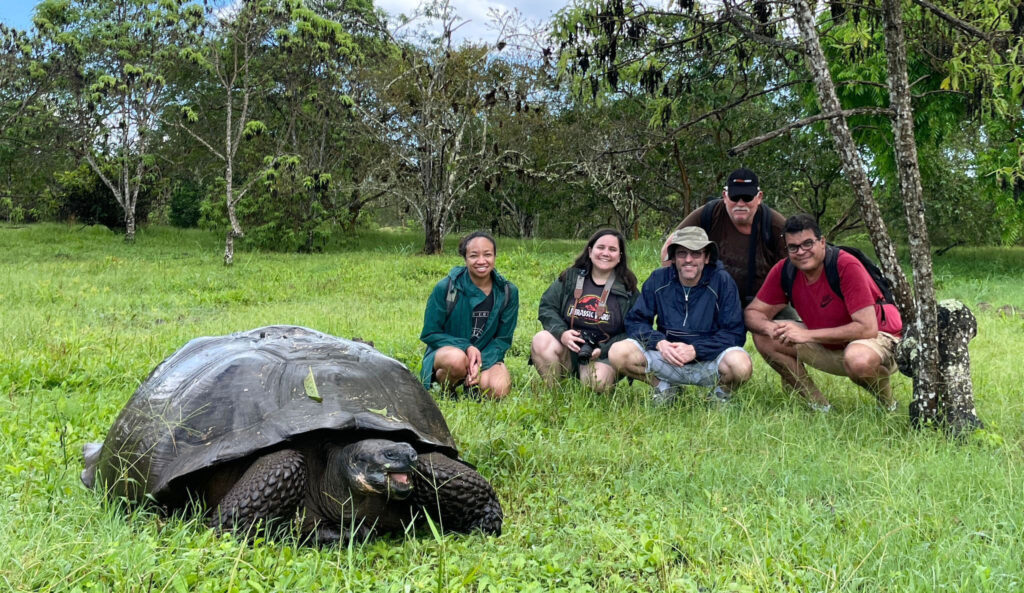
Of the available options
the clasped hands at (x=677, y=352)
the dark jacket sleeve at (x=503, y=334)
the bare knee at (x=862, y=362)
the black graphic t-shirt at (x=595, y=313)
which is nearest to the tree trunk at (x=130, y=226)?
the dark jacket sleeve at (x=503, y=334)

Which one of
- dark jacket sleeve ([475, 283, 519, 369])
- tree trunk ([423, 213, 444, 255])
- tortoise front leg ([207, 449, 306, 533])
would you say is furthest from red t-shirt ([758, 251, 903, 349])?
tree trunk ([423, 213, 444, 255])

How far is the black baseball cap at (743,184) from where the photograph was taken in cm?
458

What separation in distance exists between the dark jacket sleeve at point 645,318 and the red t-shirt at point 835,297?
71cm

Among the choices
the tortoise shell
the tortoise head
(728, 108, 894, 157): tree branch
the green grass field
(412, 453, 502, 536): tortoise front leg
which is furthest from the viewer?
(728, 108, 894, 157): tree branch

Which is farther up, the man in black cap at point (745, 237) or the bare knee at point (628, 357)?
the man in black cap at point (745, 237)

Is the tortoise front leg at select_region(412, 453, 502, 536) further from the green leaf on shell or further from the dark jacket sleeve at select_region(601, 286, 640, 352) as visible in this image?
the dark jacket sleeve at select_region(601, 286, 640, 352)

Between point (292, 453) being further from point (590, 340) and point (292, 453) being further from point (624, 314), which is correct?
point (624, 314)

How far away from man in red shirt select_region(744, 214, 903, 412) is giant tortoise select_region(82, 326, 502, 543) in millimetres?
2438

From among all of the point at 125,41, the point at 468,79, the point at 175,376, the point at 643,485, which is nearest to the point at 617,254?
the point at 643,485

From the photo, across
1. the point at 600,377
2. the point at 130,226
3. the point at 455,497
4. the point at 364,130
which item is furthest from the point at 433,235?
the point at 455,497

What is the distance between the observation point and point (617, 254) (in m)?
Answer: 4.66

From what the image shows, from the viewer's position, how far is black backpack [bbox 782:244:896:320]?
167 inches

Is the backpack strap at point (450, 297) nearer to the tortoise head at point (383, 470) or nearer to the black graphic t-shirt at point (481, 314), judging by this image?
the black graphic t-shirt at point (481, 314)

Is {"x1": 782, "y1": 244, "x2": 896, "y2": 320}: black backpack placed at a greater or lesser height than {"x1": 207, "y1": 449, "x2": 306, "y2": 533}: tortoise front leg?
greater
